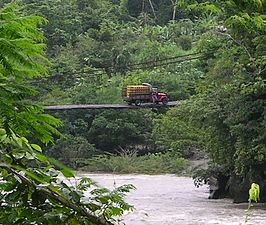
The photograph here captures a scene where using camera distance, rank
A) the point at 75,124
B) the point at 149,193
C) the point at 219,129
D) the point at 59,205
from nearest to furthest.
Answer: the point at 59,205 → the point at 219,129 → the point at 149,193 → the point at 75,124

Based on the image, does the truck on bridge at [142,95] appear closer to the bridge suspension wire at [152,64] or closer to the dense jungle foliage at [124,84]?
the dense jungle foliage at [124,84]

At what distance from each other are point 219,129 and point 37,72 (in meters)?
11.4

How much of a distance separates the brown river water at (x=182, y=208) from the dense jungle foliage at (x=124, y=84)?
31.1 inches

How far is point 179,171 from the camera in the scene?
63.6 ft

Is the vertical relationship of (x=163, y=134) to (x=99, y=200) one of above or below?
below

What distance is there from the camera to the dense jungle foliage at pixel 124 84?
0.95 m

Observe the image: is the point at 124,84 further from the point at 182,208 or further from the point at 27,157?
the point at 27,157

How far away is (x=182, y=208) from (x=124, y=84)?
14.0m

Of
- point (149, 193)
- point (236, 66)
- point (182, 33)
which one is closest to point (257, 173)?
point (236, 66)

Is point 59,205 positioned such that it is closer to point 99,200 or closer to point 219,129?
point 99,200

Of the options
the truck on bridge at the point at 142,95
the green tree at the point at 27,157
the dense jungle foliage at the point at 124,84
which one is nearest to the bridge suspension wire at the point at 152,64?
the dense jungle foliage at the point at 124,84

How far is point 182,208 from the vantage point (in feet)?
36.9

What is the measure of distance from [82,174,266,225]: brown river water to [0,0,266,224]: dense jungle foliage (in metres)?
0.79

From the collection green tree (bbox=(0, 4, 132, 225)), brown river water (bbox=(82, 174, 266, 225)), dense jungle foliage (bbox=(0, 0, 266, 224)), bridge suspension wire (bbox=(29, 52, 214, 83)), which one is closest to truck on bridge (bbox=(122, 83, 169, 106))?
dense jungle foliage (bbox=(0, 0, 266, 224))
